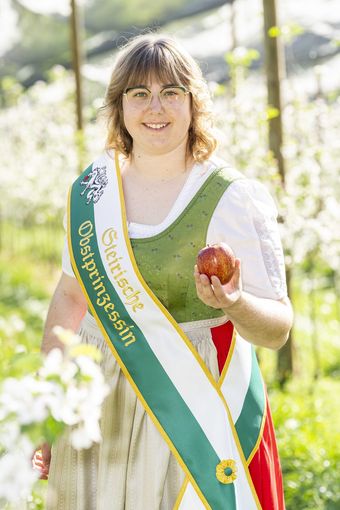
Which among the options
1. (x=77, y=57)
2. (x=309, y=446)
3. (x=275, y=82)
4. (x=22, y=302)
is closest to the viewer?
(x=309, y=446)

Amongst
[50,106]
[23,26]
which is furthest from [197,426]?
[23,26]

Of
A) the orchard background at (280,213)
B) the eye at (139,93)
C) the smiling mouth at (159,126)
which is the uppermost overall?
the orchard background at (280,213)

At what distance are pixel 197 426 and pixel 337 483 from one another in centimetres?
194

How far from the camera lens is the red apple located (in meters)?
1.93

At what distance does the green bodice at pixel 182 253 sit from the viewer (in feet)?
7.32

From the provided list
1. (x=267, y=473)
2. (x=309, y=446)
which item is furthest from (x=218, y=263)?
(x=309, y=446)

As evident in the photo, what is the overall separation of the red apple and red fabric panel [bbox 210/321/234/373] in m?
0.39

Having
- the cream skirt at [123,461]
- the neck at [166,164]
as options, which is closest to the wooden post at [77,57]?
Result: the neck at [166,164]

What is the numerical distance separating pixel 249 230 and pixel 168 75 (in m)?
0.45

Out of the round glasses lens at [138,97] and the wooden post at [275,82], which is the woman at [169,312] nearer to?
the round glasses lens at [138,97]

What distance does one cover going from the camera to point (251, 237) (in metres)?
2.20

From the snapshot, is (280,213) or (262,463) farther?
(280,213)

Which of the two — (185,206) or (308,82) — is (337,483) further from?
(308,82)

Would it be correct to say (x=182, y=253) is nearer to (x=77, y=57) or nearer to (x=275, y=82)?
(x=275, y=82)
